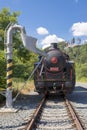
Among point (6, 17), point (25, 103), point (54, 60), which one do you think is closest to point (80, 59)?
point (6, 17)

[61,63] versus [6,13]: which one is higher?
[6,13]

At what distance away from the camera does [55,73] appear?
17.2 metres

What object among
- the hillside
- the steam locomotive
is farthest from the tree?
the hillside

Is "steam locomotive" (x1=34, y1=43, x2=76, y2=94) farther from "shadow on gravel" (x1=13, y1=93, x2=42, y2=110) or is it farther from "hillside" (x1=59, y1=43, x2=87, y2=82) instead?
"hillside" (x1=59, y1=43, x2=87, y2=82)

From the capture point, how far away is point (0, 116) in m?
11.3

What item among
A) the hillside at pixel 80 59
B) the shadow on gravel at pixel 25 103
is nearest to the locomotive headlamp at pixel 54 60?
the shadow on gravel at pixel 25 103

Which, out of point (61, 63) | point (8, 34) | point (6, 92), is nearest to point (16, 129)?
point (6, 92)

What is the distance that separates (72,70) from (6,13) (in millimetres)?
5591

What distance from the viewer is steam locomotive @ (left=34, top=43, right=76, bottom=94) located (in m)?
16.9

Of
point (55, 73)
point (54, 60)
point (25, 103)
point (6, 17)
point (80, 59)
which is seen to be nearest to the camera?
point (25, 103)

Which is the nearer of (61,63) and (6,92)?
(6,92)

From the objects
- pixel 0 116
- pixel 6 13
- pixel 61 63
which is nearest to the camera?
pixel 0 116

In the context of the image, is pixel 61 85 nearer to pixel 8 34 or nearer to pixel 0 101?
pixel 0 101

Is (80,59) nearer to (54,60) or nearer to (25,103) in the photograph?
(54,60)
